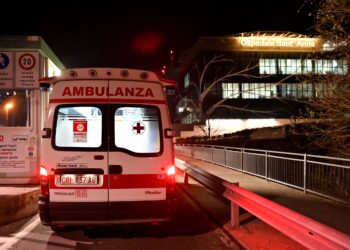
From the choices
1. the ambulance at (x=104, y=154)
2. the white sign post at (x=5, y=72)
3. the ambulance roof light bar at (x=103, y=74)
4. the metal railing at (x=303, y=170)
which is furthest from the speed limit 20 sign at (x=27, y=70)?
the metal railing at (x=303, y=170)

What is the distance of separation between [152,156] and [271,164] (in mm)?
9123

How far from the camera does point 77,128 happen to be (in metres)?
7.12

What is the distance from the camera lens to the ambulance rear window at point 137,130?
718 centimetres

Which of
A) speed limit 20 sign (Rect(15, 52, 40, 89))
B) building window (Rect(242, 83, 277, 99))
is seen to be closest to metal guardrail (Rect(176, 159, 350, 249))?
speed limit 20 sign (Rect(15, 52, 40, 89))

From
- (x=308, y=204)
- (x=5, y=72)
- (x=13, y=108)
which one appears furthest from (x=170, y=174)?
(x=13, y=108)

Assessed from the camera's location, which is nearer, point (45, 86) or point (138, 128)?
point (138, 128)

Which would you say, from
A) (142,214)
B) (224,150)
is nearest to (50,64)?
(142,214)

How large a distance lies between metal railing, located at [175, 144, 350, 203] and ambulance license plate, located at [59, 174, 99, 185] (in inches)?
218

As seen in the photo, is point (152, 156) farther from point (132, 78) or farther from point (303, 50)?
point (303, 50)

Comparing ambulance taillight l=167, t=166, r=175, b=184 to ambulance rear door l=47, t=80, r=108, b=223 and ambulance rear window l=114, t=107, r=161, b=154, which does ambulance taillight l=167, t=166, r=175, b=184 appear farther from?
ambulance rear door l=47, t=80, r=108, b=223

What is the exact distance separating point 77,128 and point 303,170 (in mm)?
7524

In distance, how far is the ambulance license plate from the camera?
7.05m

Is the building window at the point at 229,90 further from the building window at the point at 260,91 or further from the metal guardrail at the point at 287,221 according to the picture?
the metal guardrail at the point at 287,221

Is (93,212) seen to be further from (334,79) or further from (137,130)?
(334,79)
